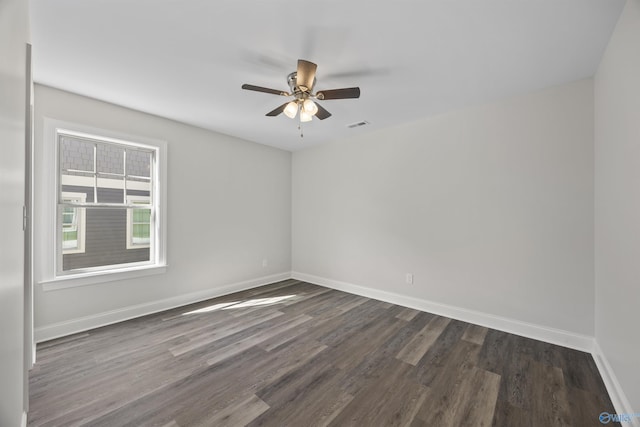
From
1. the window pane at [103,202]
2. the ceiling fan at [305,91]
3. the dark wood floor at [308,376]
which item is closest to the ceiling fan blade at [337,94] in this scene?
the ceiling fan at [305,91]

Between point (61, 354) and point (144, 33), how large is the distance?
2828 millimetres

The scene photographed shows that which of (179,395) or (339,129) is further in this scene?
(339,129)

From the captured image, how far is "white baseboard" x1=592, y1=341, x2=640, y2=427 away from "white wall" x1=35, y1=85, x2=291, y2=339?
412cm

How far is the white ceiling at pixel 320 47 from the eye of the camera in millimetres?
1683

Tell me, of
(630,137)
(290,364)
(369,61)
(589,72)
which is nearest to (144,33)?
(369,61)

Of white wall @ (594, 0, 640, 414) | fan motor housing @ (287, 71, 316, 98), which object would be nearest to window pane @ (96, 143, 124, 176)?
fan motor housing @ (287, 71, 316, 98)

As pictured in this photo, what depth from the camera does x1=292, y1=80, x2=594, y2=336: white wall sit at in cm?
250

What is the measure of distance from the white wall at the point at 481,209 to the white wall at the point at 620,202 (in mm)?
218

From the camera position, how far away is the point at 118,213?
3.24 meters

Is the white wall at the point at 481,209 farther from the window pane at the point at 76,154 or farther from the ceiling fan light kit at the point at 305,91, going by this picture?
the window pane at the point at 76,154

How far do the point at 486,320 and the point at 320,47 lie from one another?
3.29 meters

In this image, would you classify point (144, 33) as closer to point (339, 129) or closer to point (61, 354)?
point (339, 129)

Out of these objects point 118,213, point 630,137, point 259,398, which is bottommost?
point 259,398

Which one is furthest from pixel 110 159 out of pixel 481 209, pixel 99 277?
pixel 481 209
